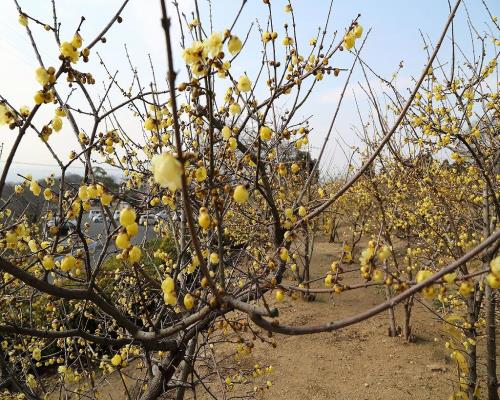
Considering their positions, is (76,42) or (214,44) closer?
(214,44)

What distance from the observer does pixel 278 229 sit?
204cm

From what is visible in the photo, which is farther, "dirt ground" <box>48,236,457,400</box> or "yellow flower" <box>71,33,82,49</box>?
"dirt ground" <box>48,236,457,400</box>

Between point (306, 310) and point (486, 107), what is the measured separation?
5505mm

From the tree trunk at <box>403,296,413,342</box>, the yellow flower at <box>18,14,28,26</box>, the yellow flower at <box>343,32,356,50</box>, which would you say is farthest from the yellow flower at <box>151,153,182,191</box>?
the tree trunk at <box>403,296,413,342</box>

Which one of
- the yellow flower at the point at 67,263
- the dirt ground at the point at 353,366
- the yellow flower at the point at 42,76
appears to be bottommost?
the dirt ground at the point at 353,366

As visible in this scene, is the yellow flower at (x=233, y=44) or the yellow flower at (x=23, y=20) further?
the yellow flower at (x=23, y=20)

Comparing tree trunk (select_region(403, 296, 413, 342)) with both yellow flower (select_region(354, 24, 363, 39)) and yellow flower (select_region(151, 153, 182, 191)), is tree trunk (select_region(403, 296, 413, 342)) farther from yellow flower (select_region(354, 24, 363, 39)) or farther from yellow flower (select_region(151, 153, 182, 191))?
yellow flower (select_region(151, 153, 182, 191))

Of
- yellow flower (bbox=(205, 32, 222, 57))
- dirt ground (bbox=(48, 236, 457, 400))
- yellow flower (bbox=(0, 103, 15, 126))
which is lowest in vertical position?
dirt ground (bbox=(48, 236, 457, 400))

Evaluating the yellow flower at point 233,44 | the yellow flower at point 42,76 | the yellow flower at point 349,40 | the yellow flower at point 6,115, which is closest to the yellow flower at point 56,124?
the yellow flower at point 6,115

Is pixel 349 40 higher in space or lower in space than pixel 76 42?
higher

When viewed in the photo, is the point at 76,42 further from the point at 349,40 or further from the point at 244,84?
the point at 349,40

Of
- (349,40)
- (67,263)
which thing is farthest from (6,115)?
(349,40)

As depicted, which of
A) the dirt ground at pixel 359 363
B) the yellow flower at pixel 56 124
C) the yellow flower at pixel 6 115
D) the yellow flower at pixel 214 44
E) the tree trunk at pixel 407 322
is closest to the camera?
the yellow flower at pixel 214 44

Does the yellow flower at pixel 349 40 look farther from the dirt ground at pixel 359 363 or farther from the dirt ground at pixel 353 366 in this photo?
the dirt ground at pixel 359 363
